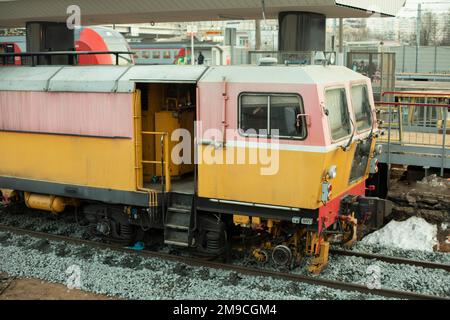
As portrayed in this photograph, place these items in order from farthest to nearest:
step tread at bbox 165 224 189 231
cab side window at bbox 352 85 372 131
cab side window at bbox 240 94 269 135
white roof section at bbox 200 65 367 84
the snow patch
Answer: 1. the snow patch
2. cab side window at bbox 352 85 372 131
3. step tread at bbox 165 224 189 231
4. cab side window at bbox 240 94 269 135
5. white roof section at bbox 200 65 367 84

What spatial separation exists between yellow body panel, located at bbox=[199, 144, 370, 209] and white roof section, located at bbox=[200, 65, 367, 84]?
1016mm

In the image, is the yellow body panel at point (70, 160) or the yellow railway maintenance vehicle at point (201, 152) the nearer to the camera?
the yellow railway maintenance vehicle at point (201, 152)

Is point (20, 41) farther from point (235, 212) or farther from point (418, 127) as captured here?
point (235, 212)

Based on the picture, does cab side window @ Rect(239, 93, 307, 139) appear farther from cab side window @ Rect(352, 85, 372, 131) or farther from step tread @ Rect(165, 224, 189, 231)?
step tread @ Rect(165, 224, 189, 231)

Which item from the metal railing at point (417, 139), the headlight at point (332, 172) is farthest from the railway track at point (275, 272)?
the metal railing at point (417, 139)

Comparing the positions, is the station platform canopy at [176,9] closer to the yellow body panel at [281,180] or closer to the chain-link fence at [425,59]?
the yellow body panel at [281,180]

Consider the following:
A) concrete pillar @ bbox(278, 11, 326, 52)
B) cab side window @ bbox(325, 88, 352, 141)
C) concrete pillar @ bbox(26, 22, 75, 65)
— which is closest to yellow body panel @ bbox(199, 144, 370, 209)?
cab side window @ bbox(325, 88, 352, 141)

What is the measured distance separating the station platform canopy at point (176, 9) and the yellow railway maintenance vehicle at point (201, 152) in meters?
2.92

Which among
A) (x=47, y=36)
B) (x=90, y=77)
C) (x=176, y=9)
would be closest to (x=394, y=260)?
(x=90, y=77)

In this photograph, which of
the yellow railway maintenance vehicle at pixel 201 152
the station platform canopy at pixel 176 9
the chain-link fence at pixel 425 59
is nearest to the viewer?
the yellow railway maintenance vehicle at pixel 201 152

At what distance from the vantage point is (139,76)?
8.99 metres

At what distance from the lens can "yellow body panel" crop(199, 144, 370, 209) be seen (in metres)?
7.78

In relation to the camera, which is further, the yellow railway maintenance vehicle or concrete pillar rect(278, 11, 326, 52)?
concrete pillar rect(278, 11, 326, 52)

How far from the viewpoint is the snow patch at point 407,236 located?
1060cm
